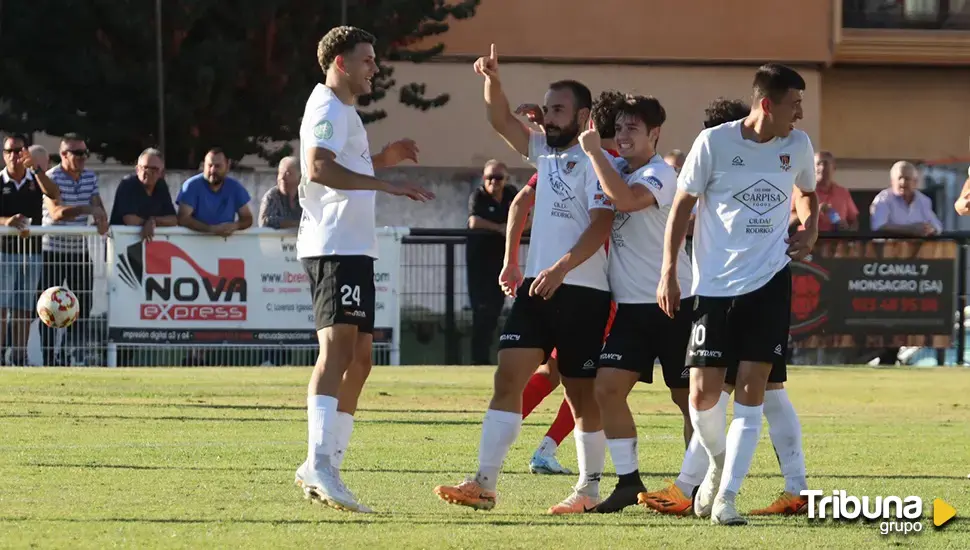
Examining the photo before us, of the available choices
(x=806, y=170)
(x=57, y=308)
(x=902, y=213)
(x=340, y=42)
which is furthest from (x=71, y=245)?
(x=806, y=170)

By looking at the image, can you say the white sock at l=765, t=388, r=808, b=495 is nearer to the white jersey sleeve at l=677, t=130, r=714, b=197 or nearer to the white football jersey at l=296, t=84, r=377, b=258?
the white jersey sleeve at l=677, t=130, r=714, b=197

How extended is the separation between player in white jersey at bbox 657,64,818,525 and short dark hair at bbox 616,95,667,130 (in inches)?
25.8

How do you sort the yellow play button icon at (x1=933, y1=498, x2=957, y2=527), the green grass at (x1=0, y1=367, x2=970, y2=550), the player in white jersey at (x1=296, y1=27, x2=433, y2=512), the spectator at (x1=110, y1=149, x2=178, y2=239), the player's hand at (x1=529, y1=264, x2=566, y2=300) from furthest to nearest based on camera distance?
the spectator at (x1=110, y1=149, x2=178, y2=239) → the player in white jersey at (x1=296, y1=27, x2=433, y2=512) → the player's hand at (x1=529, y1=264, x2=566, y2=300) → the yellow play button icon at (x1=933, y1=498, x2=957, y2=527) → the green grass at (x1=0, y1=367, x2=970, y2=550)

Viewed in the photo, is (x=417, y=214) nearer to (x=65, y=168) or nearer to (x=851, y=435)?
(x=65, y=168)

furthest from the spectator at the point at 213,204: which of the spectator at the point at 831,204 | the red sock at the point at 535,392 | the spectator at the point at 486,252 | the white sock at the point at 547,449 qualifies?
the white sock at the point at 547,449

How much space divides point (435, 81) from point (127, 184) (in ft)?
53.6

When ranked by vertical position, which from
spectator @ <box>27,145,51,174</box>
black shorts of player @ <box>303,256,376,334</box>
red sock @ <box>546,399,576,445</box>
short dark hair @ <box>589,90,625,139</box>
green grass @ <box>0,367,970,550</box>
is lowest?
green grass @ <box>0,367,970,550</box>

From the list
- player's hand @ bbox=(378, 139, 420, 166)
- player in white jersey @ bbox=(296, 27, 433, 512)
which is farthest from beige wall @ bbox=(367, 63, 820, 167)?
player in white jersey @ bbox=(296, 27, 433, 512)

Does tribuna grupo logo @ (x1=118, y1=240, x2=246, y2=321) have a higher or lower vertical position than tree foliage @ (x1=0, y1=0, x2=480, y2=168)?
lower

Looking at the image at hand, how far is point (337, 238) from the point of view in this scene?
8453 mm

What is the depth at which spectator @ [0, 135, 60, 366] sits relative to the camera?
1800 cm

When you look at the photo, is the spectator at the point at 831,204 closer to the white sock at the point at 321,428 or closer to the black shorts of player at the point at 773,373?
the black shorts of player at the point at 773,373

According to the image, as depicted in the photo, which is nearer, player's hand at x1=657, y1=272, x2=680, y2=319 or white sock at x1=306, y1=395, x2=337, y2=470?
player's hand at x1=657, y1=272, x2=680, y2=319

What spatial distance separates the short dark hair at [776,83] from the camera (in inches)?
309
